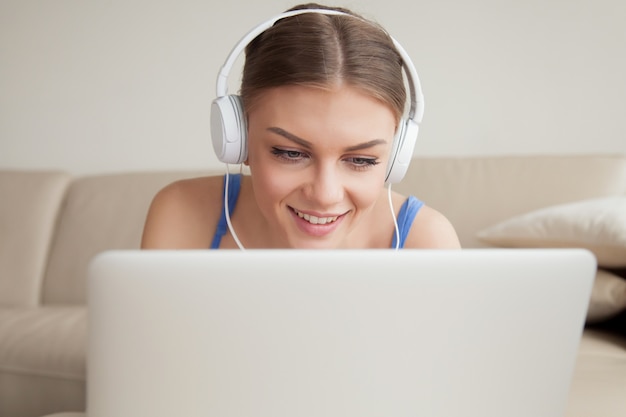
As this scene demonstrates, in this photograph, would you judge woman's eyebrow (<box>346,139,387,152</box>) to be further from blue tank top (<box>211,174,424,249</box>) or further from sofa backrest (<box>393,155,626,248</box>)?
sofa backrest (<box>393,155,626,248</box>)

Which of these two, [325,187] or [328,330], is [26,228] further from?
[328,330]

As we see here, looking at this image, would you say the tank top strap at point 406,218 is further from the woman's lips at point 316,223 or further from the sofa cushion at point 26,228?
the sofa cushion at point 26,228

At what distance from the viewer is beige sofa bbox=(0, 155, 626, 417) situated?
1595 mm

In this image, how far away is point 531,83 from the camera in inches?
90.9

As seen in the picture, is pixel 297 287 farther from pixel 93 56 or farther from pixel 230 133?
pixel 93 56

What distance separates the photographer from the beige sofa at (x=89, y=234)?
1.59m

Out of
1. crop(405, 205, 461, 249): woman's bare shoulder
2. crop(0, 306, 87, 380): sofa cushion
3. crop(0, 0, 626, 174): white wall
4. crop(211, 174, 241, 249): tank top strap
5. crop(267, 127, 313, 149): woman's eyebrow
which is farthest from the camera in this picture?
crop(0, 0, 626, 174): white wall

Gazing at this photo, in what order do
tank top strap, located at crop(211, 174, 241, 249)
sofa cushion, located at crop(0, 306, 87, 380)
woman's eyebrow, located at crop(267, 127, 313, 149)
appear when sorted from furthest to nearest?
sofa cushion, located at crop(0, 306, 87, 380), tank top strap, located at crop(211, 174, 241, 249), woman's eyebrow, located at crop(267, 127, 313, 149)

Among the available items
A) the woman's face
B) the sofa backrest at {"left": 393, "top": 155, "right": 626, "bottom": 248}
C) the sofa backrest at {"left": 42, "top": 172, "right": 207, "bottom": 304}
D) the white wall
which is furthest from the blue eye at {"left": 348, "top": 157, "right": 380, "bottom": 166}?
the sofa backrest at {"left": 42, "top": 172, "right": 207, "bottom": 304}

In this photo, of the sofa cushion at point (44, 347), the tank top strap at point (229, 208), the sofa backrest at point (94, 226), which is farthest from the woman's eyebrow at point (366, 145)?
the sofa backrest at point (94, 226)

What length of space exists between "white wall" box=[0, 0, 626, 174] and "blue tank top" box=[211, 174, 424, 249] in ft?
3.02

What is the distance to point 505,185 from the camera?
195cm

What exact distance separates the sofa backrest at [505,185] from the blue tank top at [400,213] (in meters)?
0.57

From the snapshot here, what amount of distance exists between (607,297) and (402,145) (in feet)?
2.43
